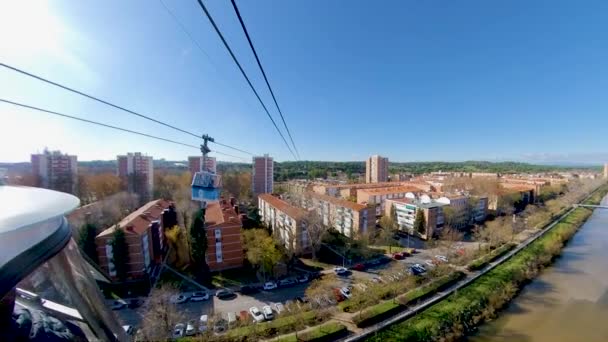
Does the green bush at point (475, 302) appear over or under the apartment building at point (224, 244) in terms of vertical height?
under

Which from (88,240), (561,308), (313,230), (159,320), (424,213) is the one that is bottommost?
(561,308)

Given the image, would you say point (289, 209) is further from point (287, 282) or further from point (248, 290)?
point (248, 290)

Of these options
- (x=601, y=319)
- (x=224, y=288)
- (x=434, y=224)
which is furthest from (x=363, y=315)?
(x=434, y=224)

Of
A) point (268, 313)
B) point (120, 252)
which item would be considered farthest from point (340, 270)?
point (120, 252)

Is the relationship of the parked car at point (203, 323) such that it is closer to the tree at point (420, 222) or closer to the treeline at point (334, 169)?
the tree at point (420, 222)

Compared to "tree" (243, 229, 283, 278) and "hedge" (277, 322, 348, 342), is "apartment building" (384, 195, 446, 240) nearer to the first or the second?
"tree" (243, 229, 283, 278)

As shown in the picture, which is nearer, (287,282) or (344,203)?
(287,282)

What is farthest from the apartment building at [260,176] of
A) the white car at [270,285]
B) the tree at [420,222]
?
the white car at [270,285]

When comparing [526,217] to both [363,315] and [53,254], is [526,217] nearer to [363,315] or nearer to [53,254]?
[363,315]
